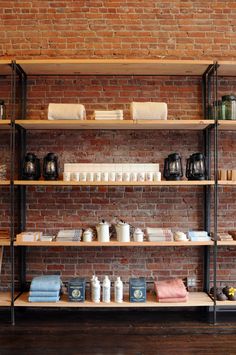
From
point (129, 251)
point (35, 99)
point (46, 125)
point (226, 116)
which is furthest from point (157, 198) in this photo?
point (35, 99)

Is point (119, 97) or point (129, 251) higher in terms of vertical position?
point (119, 97)

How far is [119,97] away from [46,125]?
92 centimetres

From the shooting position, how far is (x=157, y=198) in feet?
14.5

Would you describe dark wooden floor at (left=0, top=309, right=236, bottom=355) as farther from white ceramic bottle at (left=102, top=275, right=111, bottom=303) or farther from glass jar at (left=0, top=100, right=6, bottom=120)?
glass jar at (left=0, top=100, right=6, bottom=120)

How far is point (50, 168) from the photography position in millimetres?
4051

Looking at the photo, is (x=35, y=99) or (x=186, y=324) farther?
(x=35, y=99)

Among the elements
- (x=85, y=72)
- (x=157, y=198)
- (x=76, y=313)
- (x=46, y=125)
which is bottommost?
→ (x=76, y=313)

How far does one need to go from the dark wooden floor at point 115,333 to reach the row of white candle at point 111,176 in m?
1.43

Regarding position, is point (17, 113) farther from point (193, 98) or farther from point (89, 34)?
point (193, 98)

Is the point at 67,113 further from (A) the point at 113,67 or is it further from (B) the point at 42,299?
(B) the point at 42,299

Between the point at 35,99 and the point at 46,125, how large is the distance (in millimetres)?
546

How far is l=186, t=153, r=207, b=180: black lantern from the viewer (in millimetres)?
4012

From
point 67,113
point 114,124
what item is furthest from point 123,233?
point 67,113

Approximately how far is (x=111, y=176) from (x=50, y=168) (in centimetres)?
64
